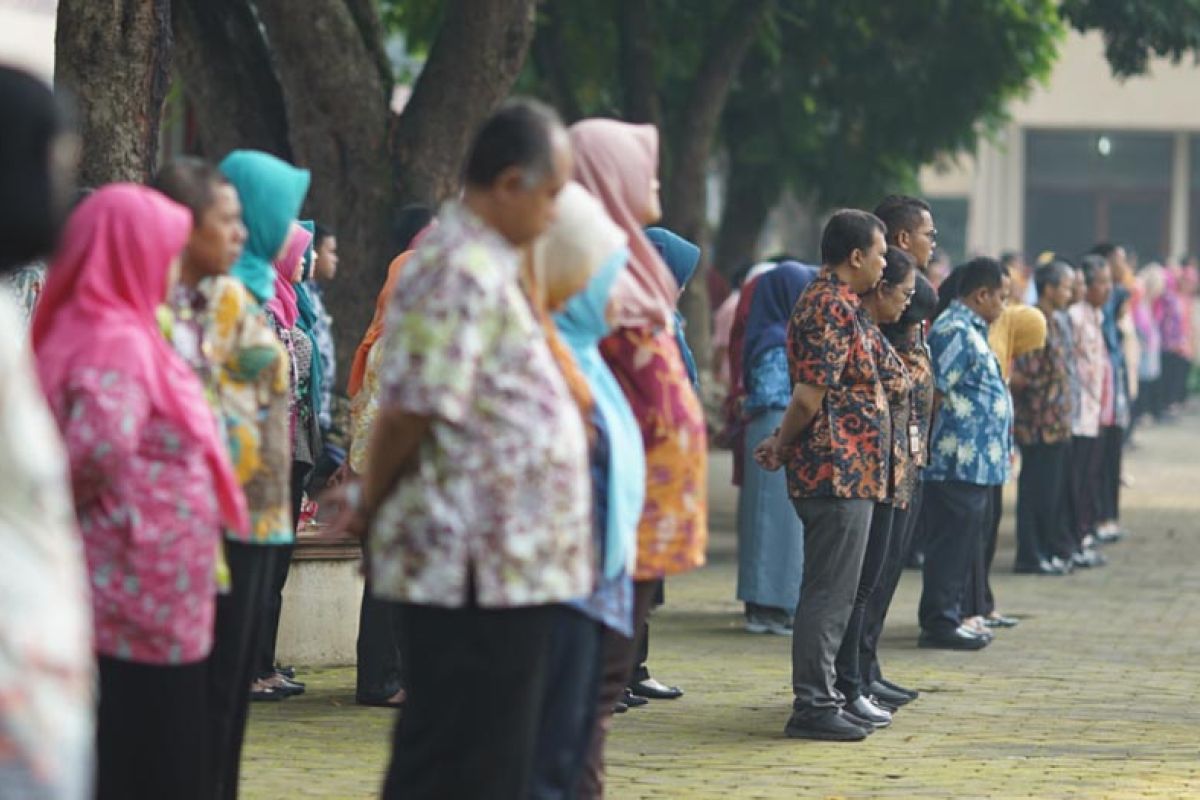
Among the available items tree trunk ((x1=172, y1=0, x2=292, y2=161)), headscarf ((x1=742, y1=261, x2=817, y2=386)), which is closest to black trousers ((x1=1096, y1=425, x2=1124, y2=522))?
headscarf ((x1=742, y1=261, x2=817, y2=386))

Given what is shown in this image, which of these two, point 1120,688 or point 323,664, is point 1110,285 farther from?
point 323,664

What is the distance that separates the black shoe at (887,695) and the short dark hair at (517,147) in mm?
5134

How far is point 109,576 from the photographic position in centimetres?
551

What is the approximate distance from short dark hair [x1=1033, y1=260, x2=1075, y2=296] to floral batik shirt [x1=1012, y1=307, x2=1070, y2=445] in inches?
9.5

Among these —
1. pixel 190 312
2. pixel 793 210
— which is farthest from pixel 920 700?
pixel 793 210

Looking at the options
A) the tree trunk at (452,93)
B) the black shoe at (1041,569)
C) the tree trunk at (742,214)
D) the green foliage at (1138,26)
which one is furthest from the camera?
the tree trunk at (742,214)

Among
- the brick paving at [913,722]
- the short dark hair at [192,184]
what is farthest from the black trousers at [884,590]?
the short dark hair at [192,184]

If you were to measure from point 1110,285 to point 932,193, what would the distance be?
119 ft

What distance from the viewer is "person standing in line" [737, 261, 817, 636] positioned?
12.6 metres

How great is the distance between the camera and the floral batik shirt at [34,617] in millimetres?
3873

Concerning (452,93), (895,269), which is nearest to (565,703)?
(895,269)

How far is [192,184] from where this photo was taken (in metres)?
6.25

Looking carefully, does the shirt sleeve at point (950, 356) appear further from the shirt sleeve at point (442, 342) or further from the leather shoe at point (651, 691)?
the shirt sleeve at point (442, 342)

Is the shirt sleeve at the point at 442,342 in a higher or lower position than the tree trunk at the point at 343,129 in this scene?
lower
